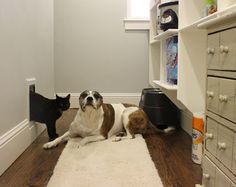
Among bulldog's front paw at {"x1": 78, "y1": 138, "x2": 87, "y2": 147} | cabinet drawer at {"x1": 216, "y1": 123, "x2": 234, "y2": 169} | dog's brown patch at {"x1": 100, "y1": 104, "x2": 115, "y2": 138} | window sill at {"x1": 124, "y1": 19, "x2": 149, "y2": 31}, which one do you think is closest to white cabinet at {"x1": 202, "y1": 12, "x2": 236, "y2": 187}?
cabinet drawer at {"x1": 216, "y1": 123, "x2": 234, "y2": 169}

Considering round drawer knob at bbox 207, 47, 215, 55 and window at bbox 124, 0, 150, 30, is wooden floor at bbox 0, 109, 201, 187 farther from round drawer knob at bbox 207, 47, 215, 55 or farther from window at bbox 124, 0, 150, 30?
window at bbox 124, 0, 150, 30

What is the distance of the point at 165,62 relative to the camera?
2.49 metres

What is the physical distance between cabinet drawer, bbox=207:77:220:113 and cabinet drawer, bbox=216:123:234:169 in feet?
0.31

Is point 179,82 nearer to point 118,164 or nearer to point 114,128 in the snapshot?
point 118,164

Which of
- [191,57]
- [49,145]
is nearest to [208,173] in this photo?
[191,57]

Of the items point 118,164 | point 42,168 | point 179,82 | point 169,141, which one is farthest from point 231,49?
point 169,141

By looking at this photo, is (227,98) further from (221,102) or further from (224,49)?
(224,49)

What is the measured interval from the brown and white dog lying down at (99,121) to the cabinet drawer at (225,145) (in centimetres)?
127

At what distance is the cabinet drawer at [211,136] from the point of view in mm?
1179

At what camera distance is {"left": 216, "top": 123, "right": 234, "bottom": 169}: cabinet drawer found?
3.39 ft

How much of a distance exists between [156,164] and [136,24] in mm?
2280

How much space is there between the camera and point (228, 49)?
3.38 ft

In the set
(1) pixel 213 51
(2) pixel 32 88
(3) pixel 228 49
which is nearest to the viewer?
(3) pixel 228 49

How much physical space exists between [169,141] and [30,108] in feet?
3.80
